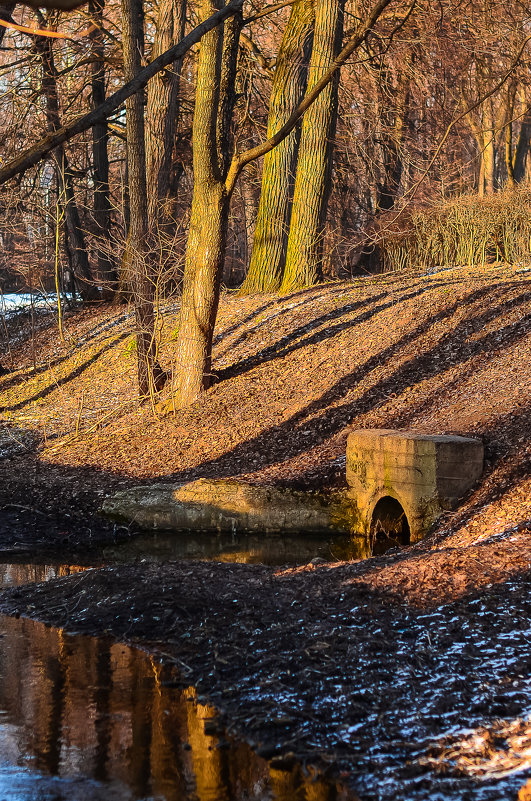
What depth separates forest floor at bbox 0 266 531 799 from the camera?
4309 mm

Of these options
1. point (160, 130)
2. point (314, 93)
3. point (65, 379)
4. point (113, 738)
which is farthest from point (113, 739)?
point (160, 130)

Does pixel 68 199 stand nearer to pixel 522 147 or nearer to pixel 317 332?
pixel 317 332

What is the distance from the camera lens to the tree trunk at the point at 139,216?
544 inches

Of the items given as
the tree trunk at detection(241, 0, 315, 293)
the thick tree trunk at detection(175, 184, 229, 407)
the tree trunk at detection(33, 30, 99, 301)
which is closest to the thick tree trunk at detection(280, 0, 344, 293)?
the tree trunk at detection(241, 0, 315, 293)

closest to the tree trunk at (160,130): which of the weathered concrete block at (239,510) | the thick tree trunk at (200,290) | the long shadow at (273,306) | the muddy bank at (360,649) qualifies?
the long shadow at (273,306)

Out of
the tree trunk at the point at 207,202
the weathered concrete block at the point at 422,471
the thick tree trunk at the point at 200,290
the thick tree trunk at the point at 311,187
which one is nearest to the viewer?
the weathered concrete block at the point at 422,471

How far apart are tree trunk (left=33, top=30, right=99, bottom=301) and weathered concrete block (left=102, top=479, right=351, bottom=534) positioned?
9.45 meters

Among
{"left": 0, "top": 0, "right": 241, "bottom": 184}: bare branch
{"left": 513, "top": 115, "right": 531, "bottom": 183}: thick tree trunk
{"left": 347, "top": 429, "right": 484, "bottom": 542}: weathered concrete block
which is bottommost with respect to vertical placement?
{"left": 347, "top": 429, "right": 484, "bottom": 542}: weathered concrete block

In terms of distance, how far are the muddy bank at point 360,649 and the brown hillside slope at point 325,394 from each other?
7.53 feet

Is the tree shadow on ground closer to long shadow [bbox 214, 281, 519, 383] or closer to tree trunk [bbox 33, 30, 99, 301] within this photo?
long shadow [bbox 214, 281, 519, 383]

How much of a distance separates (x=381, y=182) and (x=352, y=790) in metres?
20.6

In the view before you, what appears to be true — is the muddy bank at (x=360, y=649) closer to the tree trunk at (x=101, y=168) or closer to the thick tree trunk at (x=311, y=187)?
the thick tree trunk at (x=311, y=187)

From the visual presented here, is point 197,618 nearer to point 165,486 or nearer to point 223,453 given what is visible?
point 165,486

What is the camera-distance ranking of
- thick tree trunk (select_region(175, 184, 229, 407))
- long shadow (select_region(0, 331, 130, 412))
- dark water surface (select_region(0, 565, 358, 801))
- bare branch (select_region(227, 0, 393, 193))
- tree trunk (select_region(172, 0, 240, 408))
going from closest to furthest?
dark water surface (select_region(0, 565, 358, 801)) < bare branch (select_region(227, 0, 393, 193)) < tree trunk (select_region(172, 0, 240, 408)) < thick tree trunk (select_region(175, 184, 229, 407)) < long shadow (select_region(0, 331, 130, 412))
